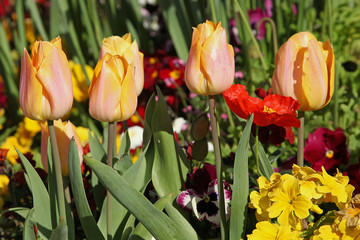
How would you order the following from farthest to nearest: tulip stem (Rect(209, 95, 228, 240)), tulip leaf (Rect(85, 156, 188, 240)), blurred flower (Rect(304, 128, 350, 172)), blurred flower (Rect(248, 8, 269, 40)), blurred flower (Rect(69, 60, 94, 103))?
blurred flower (Rect(69, 60, 94, 103)) < blurred flower (Rect(248, 8, 269, 40)) < blurred flower (Rect(304, 128, 350, 172)) < tulip stem (Rect(209, 95, 228, 240)) < tulip leaf (Rect(85, 156, 188, 240))

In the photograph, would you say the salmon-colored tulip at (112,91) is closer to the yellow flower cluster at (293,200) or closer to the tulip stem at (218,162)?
the tulip stem at (218,162)

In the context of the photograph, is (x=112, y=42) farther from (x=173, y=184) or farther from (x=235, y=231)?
(x=235, y=231)

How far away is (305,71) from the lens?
37.0 inches

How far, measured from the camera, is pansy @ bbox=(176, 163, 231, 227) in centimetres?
109

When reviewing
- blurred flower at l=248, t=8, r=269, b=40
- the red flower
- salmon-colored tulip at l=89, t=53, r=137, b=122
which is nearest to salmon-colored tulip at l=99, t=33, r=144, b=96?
salmon-colored tulip at l=89, t=53, r=137, b=122

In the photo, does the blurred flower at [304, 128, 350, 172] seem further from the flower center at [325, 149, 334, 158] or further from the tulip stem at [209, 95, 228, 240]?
the tulip stem at [209, 95, 228, 240]

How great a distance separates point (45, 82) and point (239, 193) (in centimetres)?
40

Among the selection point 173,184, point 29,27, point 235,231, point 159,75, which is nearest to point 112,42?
point 173,184

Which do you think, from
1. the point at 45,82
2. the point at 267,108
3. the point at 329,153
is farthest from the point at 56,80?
the point at 329,153

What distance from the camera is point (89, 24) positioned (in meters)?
2.31

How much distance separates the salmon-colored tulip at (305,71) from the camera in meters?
0.94

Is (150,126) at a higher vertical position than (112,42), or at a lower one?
lower

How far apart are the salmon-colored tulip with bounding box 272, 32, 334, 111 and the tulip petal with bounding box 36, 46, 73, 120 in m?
0.39

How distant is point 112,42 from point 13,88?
174 centimetres
